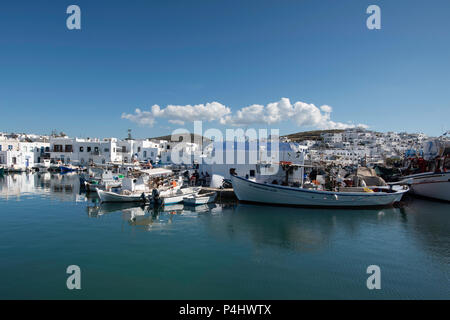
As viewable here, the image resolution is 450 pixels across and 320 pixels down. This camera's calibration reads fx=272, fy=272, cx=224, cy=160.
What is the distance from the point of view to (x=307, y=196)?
68.4 feet

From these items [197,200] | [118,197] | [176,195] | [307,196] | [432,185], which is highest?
[432,185]

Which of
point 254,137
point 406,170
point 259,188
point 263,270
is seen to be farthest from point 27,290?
point 406,170

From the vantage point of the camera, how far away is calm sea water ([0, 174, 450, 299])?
815 cm

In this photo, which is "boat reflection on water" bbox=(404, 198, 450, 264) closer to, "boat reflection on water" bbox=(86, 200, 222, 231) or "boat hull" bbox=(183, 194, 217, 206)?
"boat reflection on water" bbox=(86, 200, 222, 231)

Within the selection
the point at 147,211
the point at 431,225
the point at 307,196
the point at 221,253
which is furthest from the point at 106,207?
the point at 431,225

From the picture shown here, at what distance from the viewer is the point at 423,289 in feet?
27.5

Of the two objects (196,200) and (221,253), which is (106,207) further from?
(221,253)

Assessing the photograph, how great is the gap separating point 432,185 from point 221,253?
24.6 m

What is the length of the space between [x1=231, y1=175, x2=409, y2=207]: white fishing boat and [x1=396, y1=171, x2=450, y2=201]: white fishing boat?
5.98 metres

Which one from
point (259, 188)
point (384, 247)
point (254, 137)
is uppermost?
point (254, 137)

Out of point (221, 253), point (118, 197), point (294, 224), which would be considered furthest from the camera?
point (118, 197)

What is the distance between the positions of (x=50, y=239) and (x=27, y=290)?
5.31 metres

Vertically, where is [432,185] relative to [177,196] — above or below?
above
